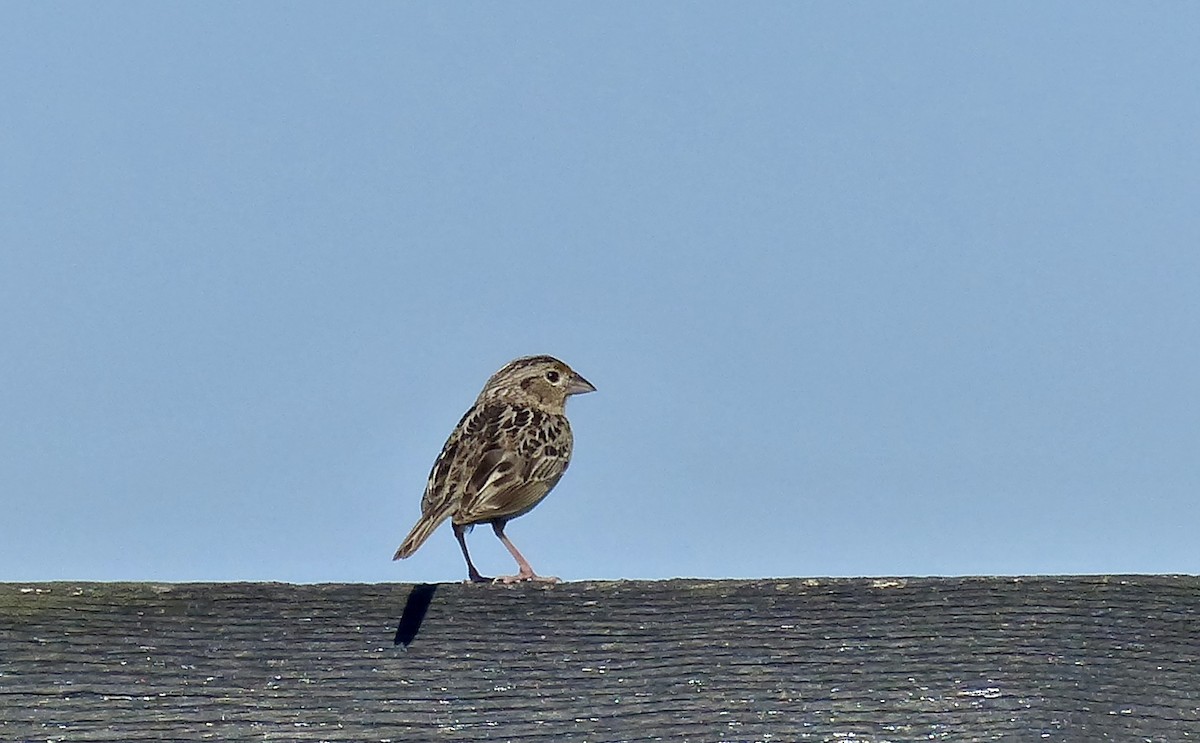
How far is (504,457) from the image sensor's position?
7539mm

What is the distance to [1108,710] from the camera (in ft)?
14.5

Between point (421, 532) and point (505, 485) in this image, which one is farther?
point (505, 485)

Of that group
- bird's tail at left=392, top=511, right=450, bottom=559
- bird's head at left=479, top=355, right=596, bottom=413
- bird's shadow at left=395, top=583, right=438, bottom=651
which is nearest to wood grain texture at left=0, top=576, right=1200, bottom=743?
bird's shadow at left=395, top=583, right=438, bottom=651

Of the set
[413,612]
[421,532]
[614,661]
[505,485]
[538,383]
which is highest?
[538,383]

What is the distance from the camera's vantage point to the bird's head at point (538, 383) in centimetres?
859

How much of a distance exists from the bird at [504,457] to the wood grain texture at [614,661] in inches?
72.0

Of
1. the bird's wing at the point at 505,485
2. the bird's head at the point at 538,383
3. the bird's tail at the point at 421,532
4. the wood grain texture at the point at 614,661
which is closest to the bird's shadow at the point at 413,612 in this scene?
the wood grain texture at the point at 614,661

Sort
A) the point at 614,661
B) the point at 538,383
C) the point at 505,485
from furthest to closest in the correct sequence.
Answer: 1. the point at 538,383
2. the point at 505,485
3. the point at 614,661

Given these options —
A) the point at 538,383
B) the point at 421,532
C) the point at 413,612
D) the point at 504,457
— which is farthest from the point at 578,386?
the point at 413,612

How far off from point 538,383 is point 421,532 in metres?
2.21

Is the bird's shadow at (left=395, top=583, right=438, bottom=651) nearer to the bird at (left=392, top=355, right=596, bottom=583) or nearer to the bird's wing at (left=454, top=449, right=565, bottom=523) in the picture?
the bird at (left=392, top=355, right=596, bottom=583)

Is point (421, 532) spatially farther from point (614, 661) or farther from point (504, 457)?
point (614, 661)

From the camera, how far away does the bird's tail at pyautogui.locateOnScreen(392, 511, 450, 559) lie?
6371mm

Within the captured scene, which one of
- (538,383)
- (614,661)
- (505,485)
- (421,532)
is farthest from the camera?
(538,383)
